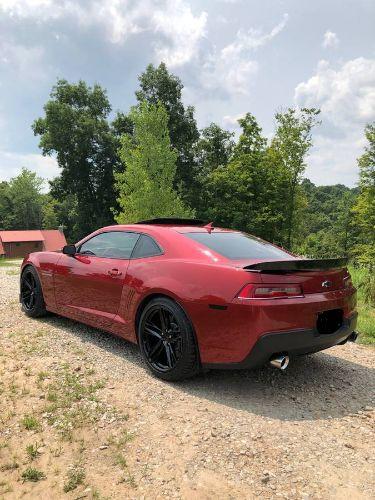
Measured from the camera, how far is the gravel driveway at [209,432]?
2375 mm

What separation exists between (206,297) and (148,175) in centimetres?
1772

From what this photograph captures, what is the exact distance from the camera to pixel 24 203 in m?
80.5

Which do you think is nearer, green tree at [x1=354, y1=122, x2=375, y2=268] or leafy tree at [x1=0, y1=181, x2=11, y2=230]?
green tree at [x1=354, y1=122, x2=375, y2=268]

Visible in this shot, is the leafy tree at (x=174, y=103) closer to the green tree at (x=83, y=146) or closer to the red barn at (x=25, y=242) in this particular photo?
the green tree at (x=83, y=146)

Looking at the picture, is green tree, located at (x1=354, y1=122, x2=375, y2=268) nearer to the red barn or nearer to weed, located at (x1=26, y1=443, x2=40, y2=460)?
weed, located at (x1=26, y1=443, x2=40, y2=460)

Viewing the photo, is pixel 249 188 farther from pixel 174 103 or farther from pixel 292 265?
pixel 292 265

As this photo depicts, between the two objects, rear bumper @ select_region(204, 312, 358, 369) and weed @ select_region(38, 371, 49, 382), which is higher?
rear bumper @ select_region(204, 312, 358, 369)

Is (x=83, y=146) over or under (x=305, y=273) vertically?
over

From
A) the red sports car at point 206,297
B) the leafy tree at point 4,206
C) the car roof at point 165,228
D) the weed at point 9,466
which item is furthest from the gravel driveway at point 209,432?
the leafy tree at point 4,206

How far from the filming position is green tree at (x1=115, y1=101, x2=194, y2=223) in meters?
Result: 19.2

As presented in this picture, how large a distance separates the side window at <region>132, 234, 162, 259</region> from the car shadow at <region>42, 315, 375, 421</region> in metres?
1.10

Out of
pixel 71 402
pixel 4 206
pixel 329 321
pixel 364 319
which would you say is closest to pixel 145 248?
pixel 71 402

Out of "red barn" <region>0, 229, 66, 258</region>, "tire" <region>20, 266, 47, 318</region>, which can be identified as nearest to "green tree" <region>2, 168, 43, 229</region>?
"red barn" <region>0, 229, 66, 258</region>

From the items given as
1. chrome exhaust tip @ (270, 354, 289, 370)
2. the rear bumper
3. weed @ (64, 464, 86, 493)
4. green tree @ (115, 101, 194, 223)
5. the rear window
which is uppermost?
green tree @ (115, 101, 194, 223)
